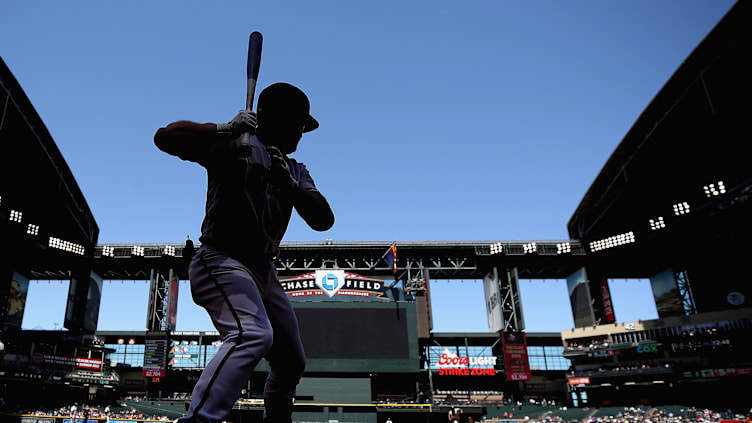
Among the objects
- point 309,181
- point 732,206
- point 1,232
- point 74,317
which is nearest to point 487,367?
point 732,206

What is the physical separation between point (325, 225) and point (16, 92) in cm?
4287

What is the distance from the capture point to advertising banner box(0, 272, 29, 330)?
4147 centimetres

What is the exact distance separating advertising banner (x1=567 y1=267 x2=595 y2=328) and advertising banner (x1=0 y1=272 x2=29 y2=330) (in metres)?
53.5

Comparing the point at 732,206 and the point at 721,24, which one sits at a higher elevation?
the point at 721,24

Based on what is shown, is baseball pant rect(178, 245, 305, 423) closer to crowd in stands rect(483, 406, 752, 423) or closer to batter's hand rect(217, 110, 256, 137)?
batter's hand rect(217, 110, 256, 137)

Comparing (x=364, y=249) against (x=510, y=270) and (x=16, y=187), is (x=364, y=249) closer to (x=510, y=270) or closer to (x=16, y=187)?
(x=510, y=270)

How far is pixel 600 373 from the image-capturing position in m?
46.0

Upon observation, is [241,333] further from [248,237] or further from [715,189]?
[715,189]

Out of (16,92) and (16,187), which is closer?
(16,92)

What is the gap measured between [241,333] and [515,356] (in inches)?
1883

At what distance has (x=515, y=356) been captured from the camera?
46.0m

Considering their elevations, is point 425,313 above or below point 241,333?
above

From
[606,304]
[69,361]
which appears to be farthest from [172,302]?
[606,304]

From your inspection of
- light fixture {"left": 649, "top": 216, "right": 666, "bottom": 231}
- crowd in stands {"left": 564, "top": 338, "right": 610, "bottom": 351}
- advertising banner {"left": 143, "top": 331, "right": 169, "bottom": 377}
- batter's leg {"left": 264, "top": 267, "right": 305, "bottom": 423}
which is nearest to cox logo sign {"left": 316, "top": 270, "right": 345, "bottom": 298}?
advertising banner {"left": 143, "top": 331, "right": 169, "bottom": 377}
